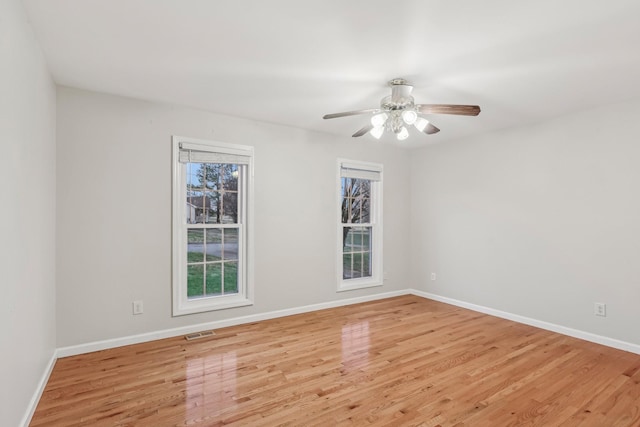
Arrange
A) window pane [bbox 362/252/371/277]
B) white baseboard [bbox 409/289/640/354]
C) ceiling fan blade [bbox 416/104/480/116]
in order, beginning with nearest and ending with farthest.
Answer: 1. ceiling fan blade [bbox 416/104/480/116]
2. white baseboard [bbox 409/289/640/354]
3. window pane [bbox 362/252/371/277]

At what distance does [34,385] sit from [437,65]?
3.59m

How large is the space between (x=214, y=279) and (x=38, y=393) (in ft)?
5.89

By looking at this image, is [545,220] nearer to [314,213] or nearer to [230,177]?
[314,213]

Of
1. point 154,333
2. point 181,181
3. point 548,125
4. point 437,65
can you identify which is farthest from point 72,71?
point 548,125

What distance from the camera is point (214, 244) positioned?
3877 mm

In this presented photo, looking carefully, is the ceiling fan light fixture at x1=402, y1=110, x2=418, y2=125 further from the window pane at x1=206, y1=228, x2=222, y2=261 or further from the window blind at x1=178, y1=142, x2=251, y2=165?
the window pane at x1=206, y1=228, x2=222, y2=261

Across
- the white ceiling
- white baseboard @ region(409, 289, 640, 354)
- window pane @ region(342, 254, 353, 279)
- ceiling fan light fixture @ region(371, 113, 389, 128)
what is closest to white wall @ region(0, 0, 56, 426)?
the white ceiling

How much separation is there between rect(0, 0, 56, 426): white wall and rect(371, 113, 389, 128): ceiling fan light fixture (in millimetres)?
2355

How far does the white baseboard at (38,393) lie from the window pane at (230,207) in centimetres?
195

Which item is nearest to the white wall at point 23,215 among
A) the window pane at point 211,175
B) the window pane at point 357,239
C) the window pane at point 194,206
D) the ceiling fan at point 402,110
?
the window pane at point 194,206

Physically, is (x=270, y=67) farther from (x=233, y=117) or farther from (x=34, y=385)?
(x=34, y=385)

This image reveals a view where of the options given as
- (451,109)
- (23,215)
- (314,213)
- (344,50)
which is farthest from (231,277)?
(451,109)

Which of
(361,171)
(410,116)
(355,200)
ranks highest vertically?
(410,116)

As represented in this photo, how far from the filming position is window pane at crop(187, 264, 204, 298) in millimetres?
3715
